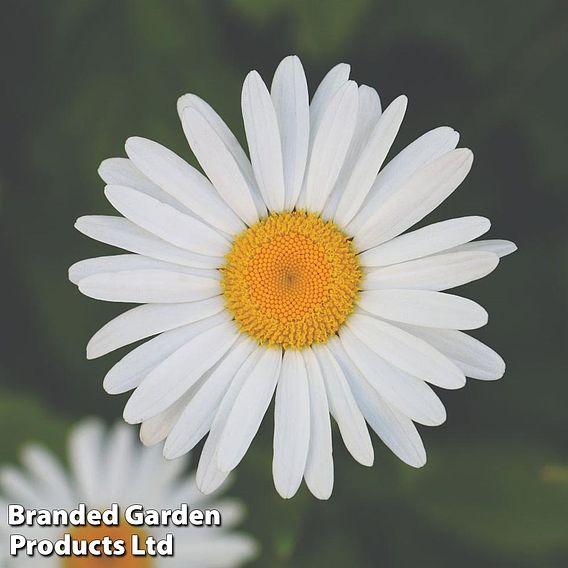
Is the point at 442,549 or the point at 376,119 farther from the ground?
the point at 376,119

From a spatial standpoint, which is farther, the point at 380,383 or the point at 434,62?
the point at 434,62

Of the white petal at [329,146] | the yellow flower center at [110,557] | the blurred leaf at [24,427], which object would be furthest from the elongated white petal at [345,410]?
the blurred leaf at [24,427]

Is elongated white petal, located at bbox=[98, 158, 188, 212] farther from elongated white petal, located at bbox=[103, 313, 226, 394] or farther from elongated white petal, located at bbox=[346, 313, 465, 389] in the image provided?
elongated white petal, located at bbox=[346, 313, 465, 389]

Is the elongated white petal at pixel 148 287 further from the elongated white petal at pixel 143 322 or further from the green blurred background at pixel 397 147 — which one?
the green blurred background at pixel 397 147

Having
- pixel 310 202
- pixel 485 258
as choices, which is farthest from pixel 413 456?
Result: pixel 310 202

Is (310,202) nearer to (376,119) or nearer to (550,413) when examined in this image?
(376,119)

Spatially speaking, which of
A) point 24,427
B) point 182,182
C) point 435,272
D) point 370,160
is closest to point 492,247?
point 435,272

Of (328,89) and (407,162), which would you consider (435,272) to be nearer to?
(407,162)
